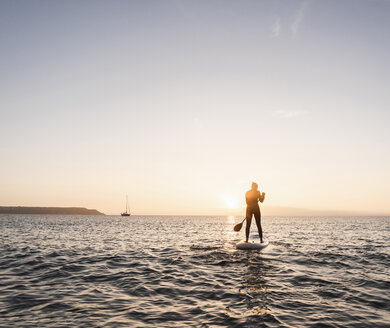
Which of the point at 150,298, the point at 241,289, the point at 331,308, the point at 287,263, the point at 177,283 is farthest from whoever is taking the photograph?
the point at 287,263

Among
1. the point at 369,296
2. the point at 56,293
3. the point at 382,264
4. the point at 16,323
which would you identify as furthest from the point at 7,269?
the point at 382,264

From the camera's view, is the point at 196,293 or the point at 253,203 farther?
the point at 253,203

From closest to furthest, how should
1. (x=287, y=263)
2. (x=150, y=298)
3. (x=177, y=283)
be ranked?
(x=150, y=298)
(x=177, y=283)
(x=287, y=263)

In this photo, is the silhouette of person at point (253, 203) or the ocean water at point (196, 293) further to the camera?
the silhouette of person at point (253, 203)

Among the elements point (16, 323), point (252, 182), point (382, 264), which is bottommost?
point (382, 264)

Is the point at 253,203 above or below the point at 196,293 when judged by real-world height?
above

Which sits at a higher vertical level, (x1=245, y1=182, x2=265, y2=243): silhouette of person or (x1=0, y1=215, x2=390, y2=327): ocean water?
(x1=245, y1=182, x2=265, y2=243): silhouette of person

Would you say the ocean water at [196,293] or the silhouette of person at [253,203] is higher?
the silhouette of person at [253,203]

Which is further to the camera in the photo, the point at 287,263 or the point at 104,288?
the point at 287,263

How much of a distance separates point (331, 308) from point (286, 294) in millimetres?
1257

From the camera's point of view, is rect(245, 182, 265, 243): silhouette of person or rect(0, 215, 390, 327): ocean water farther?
rect(245, 182, 265, 243): silhouette of person

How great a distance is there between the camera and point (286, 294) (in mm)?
7270

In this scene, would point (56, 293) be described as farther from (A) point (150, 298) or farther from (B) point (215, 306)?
(B) point (215, 306)

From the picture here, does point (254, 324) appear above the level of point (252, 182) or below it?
below
